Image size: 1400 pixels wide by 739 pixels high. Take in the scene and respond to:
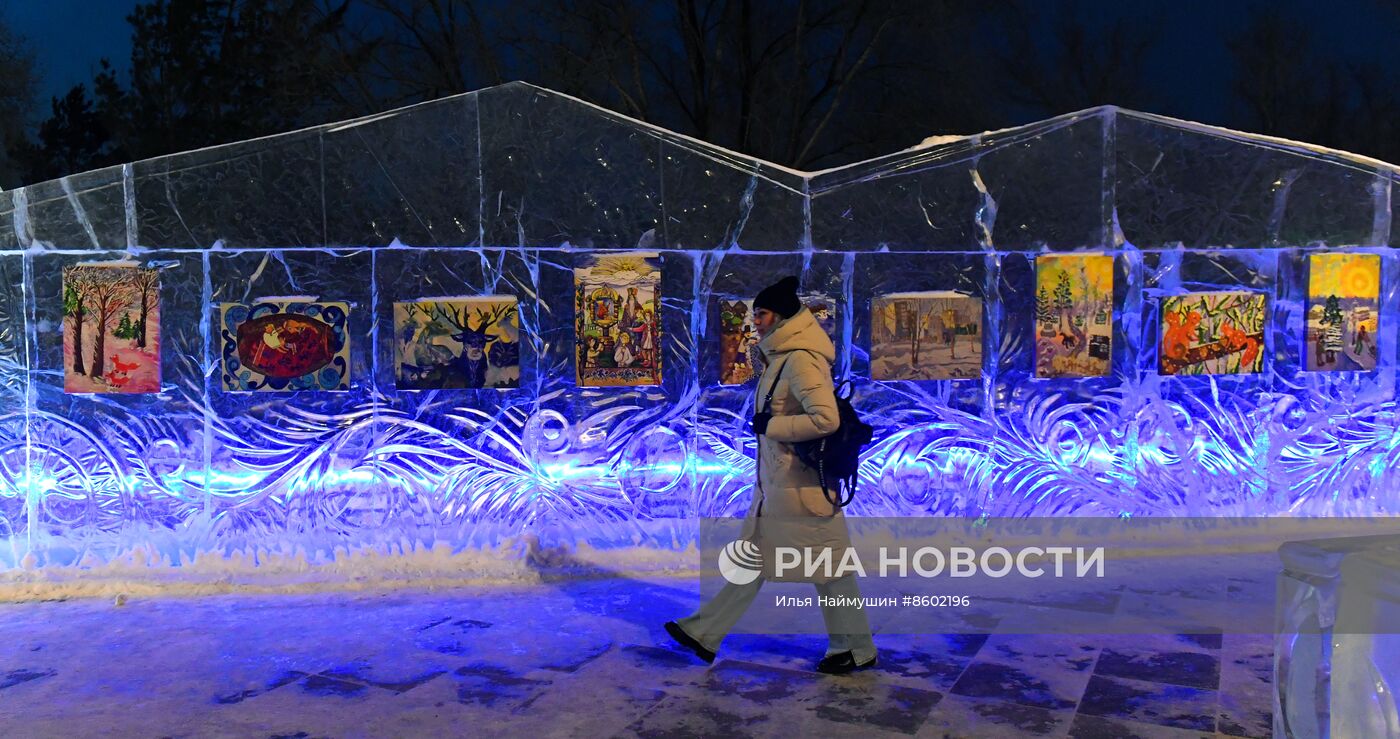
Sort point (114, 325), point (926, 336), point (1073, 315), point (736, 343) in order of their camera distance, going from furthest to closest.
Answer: point (1073, 315)
point (926, 336)
point (736, 343)
point (114, 325)

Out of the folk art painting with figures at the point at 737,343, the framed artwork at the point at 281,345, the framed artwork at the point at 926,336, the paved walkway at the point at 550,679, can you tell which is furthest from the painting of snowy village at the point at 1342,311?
the framed artwork at the point at 281,345

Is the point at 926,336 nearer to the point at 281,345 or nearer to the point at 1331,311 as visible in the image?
the point at 1331,311

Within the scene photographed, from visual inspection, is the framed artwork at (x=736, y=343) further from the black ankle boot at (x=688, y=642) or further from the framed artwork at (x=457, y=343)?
the black ankle boot at (x=688, y=642)

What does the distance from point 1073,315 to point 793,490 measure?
3.23 meters

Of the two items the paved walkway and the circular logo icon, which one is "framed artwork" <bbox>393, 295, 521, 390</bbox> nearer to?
the paved walkway

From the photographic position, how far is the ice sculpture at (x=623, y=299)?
689 cm

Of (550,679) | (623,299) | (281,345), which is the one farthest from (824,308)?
(281,345)

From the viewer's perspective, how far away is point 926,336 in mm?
7363

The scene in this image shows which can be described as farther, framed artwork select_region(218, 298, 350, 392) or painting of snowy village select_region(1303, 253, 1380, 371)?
painting of snowy village select_region(1303, 253, 1380, 371)

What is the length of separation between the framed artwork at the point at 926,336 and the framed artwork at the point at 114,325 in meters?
4.30

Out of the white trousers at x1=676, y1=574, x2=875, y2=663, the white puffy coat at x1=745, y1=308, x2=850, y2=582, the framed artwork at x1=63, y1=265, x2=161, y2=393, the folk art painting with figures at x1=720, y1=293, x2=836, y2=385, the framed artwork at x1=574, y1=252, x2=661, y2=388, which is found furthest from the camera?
the folk art painting with figures at x1=720, y1=293, x2=836, y2=385

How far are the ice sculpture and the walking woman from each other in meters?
1.91

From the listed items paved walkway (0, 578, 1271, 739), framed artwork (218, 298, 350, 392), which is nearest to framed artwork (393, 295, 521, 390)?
framed artwork (218, 298, 350, 392)

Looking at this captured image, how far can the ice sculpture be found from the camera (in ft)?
22.6
